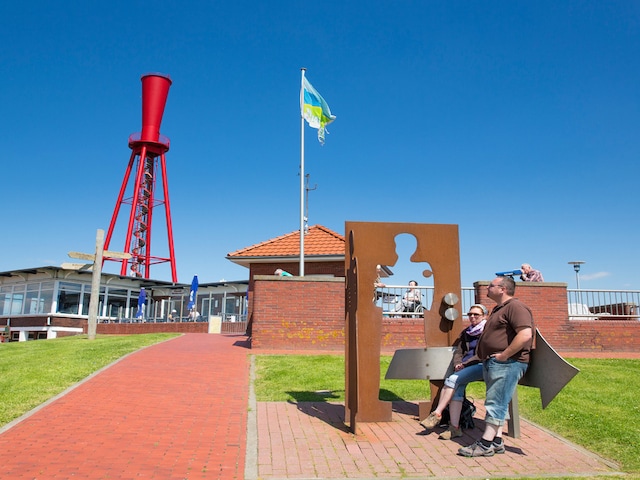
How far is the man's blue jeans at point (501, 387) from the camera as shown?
19.2 ft

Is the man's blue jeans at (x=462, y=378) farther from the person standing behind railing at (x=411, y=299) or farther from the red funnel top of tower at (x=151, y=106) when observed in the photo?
the red funnel top of tower at (x=151, y=106)

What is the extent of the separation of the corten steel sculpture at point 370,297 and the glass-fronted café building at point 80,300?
2431 cm

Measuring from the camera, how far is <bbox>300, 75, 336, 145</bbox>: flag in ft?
62.6

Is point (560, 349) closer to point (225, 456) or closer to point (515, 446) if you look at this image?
point (515, 446)

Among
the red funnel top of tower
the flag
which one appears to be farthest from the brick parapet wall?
the red funnel top of tower

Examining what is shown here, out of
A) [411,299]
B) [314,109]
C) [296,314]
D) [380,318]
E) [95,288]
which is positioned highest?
[314,109]

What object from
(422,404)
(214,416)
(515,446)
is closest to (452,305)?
(422,404)

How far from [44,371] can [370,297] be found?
22.1 feet

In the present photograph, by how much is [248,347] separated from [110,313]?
25.9 meters

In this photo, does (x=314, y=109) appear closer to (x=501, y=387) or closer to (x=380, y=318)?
(x=380, y=318)

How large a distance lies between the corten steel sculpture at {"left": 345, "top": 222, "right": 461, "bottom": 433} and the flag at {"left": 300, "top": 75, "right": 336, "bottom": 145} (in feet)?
38.9

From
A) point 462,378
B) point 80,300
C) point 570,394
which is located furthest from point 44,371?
point 80,300

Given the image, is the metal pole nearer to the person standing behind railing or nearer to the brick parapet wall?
the brick parapet wall

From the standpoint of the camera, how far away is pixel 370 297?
7688 mm
